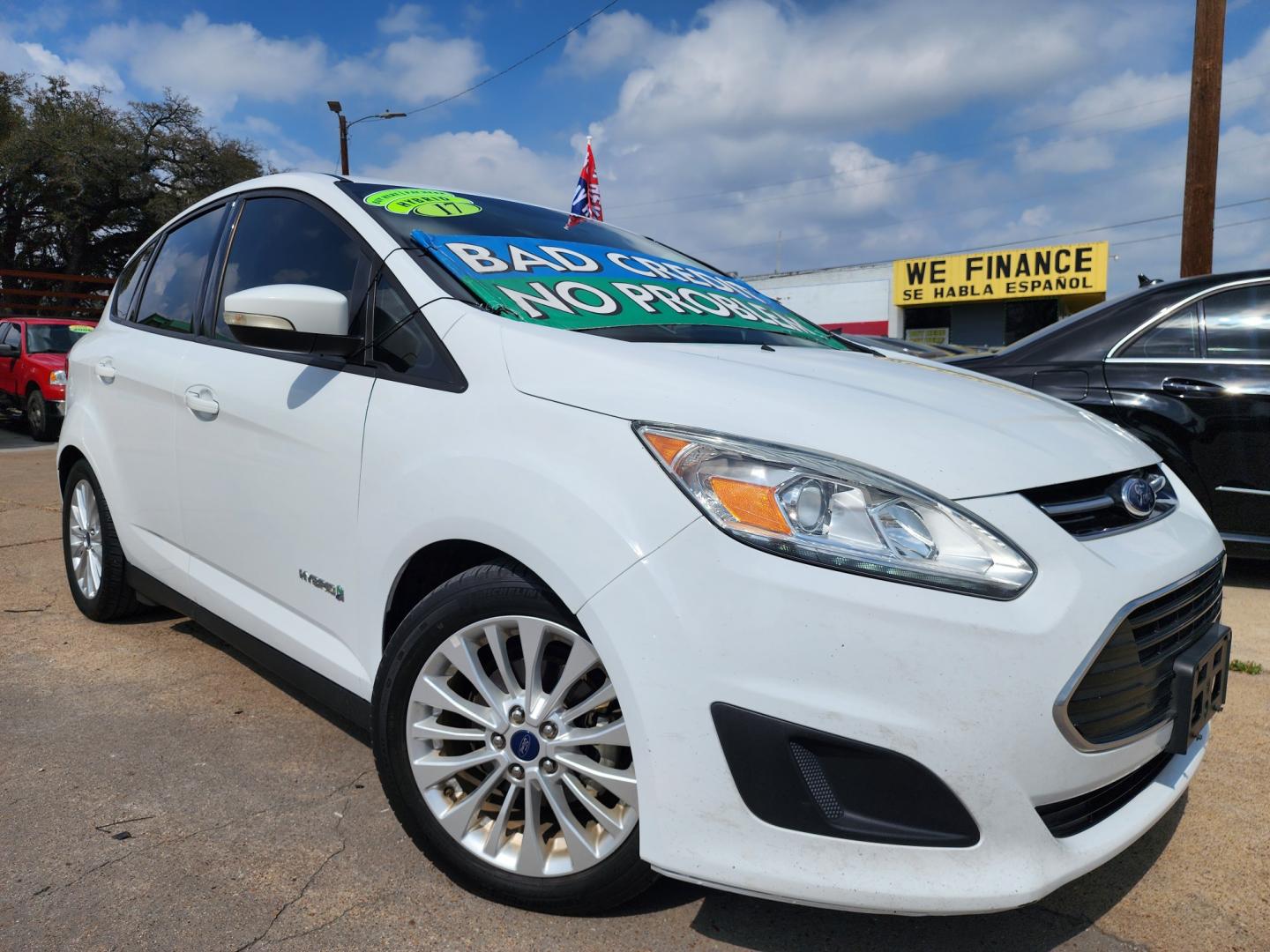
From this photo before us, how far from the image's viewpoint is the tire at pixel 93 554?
3502 mm

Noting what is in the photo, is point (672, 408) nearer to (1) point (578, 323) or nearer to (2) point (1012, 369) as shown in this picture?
(1) point (578, 323)

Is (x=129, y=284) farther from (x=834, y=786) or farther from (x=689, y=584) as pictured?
(x=834, y=786)

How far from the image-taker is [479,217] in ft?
8.71

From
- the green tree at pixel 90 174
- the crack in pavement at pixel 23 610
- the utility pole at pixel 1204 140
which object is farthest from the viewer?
the green tree at pixel 90 174

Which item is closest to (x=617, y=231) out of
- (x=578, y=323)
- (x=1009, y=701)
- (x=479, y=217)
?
(x=479, y=217)

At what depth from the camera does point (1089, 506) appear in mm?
1771

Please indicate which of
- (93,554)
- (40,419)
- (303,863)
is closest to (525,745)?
(303,863)

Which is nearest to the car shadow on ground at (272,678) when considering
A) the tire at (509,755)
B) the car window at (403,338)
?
the tire at (509,755)

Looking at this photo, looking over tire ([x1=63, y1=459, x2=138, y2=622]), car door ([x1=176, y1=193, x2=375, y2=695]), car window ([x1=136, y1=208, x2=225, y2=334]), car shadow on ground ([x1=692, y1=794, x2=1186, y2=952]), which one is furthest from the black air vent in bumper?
tire ([x1=63, y1=459, x2=138, y2=622])

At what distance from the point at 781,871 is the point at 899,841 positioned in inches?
7.7

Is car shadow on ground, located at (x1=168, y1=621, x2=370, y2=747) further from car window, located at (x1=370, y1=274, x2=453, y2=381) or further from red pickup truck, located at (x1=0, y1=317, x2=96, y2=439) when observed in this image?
red pickup truck, located at (x1=0, y1=317, x2=96, y2=439)

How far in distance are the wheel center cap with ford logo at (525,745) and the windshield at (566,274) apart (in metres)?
0.86

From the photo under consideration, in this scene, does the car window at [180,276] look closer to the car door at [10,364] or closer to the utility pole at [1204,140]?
the utility pole at [1204,140]

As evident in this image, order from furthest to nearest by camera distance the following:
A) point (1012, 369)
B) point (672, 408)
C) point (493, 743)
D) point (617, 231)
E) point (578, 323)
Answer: point (1012, 369) < point (617, 231) < point (578, 323) < point (493, 743) < point (672, 408)
